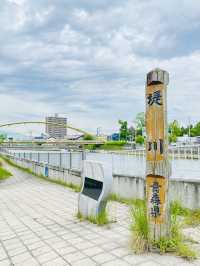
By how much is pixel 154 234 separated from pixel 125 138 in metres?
74.4

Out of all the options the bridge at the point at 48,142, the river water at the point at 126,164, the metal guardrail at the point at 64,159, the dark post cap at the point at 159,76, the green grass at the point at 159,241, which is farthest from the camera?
the bridge at the point at 48,142

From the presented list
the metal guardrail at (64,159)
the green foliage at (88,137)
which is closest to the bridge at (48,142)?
the green foliage at (88,137)

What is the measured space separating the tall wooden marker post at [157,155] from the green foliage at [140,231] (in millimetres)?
121

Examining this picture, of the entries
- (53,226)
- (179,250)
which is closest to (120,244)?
(179,250)

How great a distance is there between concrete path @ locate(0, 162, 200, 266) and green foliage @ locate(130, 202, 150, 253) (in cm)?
16

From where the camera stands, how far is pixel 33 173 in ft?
65.4

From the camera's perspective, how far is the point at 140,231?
14.4ft

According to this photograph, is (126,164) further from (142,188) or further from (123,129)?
(123,129)

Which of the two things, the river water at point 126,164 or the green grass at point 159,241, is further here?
A: the river water at point 126,164

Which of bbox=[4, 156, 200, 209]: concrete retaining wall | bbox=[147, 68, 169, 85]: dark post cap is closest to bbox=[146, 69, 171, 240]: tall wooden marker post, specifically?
bbox=[147, 68, 169, 85]: dark post cap

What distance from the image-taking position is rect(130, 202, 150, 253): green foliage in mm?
4254

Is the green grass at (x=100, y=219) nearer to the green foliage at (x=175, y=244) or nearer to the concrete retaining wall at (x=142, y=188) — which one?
the concrete retaining wall at (x=142, y=188)

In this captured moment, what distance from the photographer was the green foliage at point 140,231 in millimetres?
4254

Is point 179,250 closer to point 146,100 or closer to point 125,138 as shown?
point 146,100
